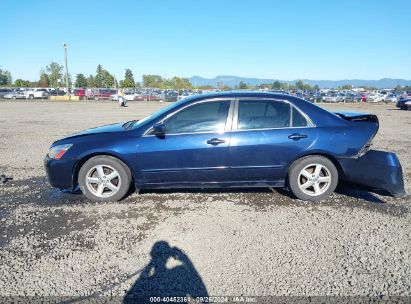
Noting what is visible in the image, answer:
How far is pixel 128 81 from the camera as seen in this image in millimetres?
84375

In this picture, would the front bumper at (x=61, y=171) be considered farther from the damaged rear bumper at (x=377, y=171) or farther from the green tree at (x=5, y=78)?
the green tree at (x=5, y=78)

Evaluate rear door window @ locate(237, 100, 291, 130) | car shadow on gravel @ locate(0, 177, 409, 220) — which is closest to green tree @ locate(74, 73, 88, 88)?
car shadow on gravel @ locate(0, 177, 409, 220)

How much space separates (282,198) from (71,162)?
10.2 ft

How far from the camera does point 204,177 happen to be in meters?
4.52

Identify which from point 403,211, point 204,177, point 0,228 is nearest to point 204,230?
point 204,177

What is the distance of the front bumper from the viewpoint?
4.45 meters

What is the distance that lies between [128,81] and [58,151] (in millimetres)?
84088

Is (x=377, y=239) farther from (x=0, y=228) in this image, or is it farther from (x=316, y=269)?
(x=0, y=228)

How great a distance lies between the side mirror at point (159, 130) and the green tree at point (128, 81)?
83001 millimetres

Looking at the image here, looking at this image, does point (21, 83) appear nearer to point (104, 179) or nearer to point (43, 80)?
point (43, 80)

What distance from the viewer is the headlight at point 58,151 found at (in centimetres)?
447

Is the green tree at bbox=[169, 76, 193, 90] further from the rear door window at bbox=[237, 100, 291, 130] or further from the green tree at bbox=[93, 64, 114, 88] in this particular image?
the rear door window at bbox=[237, 100, 291, 130]

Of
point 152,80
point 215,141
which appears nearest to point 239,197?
point 215,141

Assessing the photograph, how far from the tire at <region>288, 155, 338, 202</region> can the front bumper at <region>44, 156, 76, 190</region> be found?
3.13 m
